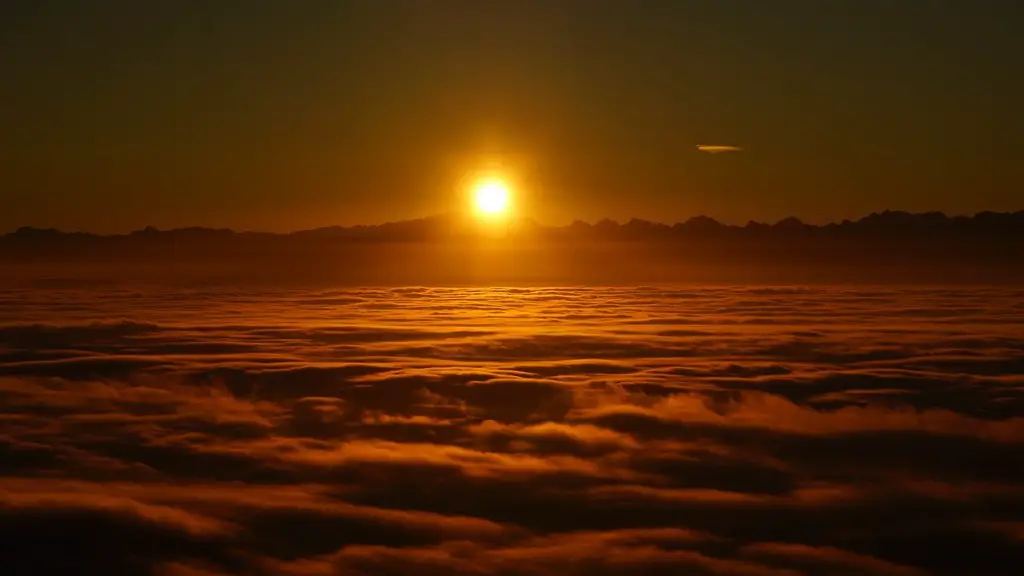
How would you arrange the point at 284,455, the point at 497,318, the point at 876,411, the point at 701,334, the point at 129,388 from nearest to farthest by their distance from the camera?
1. the point at 284,455
2. the point at 876,411
3. the point at 129,388
4. the point at 701,334
5. the point at 497,318

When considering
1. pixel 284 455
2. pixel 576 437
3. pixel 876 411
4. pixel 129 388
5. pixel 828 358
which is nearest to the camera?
pixel 284 455

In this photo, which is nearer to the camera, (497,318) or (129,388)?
(129,388)

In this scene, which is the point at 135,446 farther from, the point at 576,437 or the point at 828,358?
the point at 828,358

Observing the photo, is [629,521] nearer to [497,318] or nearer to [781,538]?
[781,538]

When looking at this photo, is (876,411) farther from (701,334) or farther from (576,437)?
(701,334)

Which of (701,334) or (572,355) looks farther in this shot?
(701,334)

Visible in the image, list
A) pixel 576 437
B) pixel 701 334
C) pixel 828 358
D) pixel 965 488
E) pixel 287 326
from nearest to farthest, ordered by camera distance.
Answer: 1. pixel 965 488
2. pixel 576 437
3. pixel 828 358
4. pixel 701 334
5. pixel 287 326

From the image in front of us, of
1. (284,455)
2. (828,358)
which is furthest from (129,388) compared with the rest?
(828,358)

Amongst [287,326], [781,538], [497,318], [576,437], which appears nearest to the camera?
[781,538]

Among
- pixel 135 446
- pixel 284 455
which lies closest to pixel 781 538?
pixel 284 455
